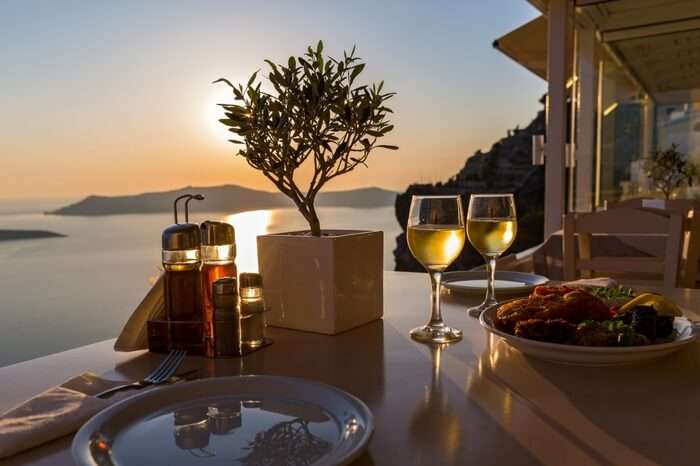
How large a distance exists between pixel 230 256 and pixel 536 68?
14.3 ft

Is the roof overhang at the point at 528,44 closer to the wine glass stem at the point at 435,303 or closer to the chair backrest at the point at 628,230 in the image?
the chair backrest at the point at 628,230

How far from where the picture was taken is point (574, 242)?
5.64ft

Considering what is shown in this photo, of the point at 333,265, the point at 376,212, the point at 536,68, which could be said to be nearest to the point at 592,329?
the point at 333,265

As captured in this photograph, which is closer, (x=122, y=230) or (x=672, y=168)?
(x=122, y=230)

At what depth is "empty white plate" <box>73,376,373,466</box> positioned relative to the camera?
402mm

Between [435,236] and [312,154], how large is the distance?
9.0 inches

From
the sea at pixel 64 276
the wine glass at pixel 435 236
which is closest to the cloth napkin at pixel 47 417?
the wine glass at pixel 435 236

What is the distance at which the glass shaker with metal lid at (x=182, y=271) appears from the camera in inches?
27.8

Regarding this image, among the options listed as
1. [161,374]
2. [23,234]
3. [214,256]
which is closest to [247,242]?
[214,256]

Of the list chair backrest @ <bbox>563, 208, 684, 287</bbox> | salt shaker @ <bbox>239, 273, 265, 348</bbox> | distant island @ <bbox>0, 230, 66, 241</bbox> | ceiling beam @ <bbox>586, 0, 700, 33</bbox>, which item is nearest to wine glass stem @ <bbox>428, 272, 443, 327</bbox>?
salt shaker @ <bbox>239, 273, 265, 348</bbox>

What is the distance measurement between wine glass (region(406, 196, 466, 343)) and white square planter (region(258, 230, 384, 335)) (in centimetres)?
10

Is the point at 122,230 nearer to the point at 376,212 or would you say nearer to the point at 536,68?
the point at 376,212

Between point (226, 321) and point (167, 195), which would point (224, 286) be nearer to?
point (226, 321)

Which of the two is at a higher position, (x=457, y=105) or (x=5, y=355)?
(x=457, y=105)
